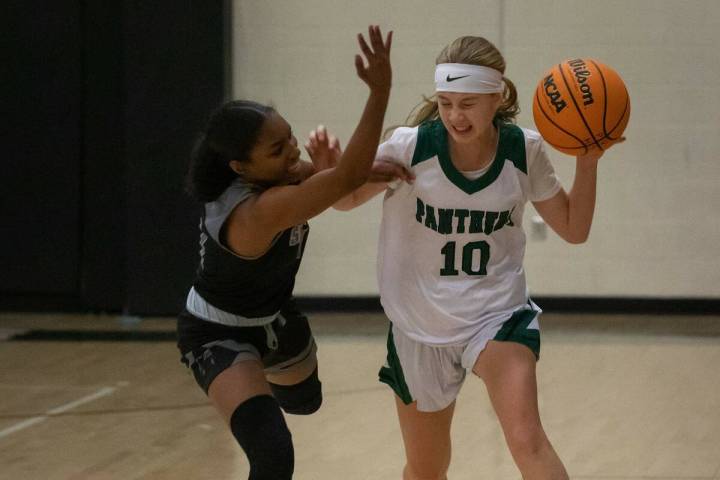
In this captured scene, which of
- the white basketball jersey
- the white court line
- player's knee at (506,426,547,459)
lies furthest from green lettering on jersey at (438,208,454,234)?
the white court line

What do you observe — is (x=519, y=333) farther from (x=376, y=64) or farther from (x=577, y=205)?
(x=376, y=64)

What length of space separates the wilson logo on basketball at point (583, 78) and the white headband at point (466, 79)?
25cm

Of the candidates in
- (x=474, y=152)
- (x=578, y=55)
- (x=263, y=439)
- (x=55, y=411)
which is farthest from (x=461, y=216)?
(x=578, y=55)

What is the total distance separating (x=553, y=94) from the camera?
376 centimetres

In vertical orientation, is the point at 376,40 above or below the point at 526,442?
above

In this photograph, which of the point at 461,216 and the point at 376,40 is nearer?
the point at 376,40

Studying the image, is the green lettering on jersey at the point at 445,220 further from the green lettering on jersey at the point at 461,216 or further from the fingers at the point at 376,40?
the fingers at the point at 376,40

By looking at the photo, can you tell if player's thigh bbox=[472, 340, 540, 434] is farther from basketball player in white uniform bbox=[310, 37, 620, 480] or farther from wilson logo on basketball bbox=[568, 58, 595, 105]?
wilson logo on basketball bbox=[568, 58, 595, 105]

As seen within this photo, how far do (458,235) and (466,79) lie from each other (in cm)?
50

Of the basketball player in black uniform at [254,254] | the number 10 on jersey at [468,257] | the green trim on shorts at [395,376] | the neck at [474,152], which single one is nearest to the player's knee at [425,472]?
the green trim on shorts at [395,376]

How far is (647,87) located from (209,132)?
582cm

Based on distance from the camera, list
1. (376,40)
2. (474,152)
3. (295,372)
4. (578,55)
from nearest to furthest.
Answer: (376,40) → (474,152) → (295,372) → (578,55)

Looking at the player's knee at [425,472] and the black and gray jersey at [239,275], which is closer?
the black and gray jersey at [239,275]

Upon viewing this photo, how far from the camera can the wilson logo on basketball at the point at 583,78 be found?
370 cm
